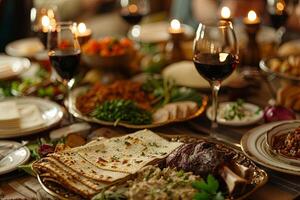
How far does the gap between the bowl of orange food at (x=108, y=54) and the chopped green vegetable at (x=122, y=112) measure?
19.1 inches

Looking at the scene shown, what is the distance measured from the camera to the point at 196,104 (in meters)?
1.89

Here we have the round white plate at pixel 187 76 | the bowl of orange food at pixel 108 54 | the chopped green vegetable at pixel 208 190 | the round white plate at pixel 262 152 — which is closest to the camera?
the chopped green vegetable at pixel 208 190

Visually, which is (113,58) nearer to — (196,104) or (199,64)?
(196,104)

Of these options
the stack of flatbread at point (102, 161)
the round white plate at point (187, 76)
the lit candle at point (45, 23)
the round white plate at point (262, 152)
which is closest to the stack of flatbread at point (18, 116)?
the stack of flatbread at point (102, 161)

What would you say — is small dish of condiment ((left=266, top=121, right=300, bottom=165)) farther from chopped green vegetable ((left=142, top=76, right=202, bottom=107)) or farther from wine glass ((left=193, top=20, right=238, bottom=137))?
chopped green vegetable ((left=142, top=76, right=202, bottom=107))

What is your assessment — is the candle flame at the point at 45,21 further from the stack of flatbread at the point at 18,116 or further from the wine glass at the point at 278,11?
the wine glass at the point at 278,11

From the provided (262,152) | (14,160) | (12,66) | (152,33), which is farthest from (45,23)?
(262,152)

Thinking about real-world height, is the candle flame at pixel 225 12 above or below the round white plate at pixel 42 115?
above

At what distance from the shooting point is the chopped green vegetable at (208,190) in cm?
114

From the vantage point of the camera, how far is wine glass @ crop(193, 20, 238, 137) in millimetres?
1594

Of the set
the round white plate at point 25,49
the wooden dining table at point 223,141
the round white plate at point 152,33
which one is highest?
the round white plate at point 152,33

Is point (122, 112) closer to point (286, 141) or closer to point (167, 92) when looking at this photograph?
point (167, 92)

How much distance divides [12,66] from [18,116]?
31.1 inches

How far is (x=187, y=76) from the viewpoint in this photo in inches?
86.5
